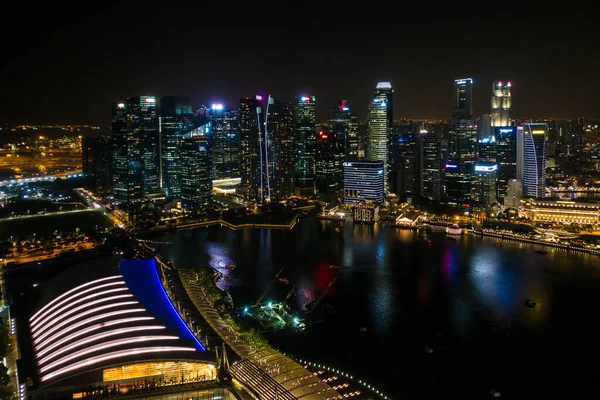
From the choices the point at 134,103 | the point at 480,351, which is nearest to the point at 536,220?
the point at 480,351

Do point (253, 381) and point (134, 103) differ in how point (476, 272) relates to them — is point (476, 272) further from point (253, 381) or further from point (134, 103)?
point (134, 103)

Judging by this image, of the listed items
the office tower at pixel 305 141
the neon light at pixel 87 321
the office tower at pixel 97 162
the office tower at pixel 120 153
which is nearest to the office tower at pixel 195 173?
the office tower at pixel 120 153

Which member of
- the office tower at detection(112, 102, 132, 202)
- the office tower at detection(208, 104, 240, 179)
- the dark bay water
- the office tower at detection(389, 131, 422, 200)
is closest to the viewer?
the dark bay water

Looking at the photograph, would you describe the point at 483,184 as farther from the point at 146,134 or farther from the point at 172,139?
the point at 146,134

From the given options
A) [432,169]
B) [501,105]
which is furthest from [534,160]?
[501,105]

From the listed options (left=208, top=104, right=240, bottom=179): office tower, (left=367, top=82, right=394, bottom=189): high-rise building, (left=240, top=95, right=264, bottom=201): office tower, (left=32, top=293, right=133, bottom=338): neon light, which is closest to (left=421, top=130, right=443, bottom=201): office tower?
(left=367, top=82, right=394, bottom=189): high-rise building

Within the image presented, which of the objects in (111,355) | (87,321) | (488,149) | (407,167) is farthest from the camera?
(488,149)

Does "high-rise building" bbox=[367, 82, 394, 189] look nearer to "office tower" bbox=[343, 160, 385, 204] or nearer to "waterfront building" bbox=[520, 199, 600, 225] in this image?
"office tower" bbox=[343, 160, 385, 204]

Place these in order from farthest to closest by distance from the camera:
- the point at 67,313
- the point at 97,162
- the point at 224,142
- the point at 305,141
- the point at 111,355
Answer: the point at 224,142
the point at 305,141
the point at 97,162
the point at 67,313
the point at 111,355
